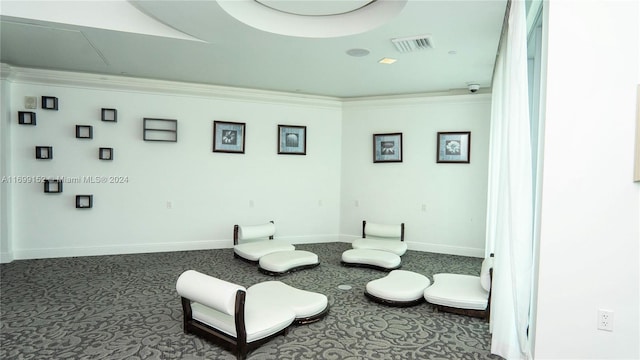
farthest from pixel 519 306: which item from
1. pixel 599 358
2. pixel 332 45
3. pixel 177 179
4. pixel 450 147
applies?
pixel 177 179

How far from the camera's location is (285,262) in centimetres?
575

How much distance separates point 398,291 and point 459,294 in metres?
0.69

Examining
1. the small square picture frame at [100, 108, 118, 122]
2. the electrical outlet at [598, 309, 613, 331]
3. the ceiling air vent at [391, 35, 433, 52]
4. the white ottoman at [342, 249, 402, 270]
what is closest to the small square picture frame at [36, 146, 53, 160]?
the small square picture frame at [100, 108, 118, 122]

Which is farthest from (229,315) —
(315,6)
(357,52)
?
(357,52)

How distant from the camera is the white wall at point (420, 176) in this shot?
7184 millimetres

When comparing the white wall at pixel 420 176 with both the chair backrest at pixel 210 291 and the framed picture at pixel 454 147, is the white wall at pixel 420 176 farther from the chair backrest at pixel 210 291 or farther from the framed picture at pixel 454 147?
the chair backrest at pixel 210 291

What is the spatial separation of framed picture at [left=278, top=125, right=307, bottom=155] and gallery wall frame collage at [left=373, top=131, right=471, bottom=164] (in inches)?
68.3

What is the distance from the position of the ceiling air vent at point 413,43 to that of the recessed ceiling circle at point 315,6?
67 centimetres

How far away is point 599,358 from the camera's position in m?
2.72

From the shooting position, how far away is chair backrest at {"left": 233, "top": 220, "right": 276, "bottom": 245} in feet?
22.4

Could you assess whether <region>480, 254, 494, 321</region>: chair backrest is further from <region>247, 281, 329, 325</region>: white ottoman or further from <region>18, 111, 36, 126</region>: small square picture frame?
<region>18, 111, 36, 126</region>: small square picture frame

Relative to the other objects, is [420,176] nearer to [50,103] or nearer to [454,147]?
[454,147]

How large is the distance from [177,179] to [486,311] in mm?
5877

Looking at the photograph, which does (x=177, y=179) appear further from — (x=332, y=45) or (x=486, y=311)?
(x=486, y=311)
